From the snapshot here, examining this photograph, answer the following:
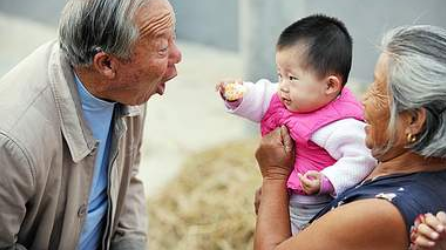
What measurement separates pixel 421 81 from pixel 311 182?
0.50 meters

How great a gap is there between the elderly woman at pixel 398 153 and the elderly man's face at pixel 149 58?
665 mm

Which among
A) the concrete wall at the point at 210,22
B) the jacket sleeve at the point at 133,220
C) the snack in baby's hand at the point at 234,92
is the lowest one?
the concrete wall at the point at 210,22

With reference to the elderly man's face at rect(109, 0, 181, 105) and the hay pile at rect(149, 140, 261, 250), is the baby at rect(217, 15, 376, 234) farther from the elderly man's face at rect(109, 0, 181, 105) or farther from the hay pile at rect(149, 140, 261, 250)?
the hay pile at rect(149, 140, 261, 250)

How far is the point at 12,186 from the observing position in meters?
2.83

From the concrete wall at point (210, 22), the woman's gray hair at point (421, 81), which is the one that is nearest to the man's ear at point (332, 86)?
the woman's gray hair at point (421, 81)

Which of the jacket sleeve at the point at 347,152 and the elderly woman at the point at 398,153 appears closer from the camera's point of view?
the elderly woman at the point at 398,153

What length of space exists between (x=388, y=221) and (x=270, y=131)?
0.63 metres

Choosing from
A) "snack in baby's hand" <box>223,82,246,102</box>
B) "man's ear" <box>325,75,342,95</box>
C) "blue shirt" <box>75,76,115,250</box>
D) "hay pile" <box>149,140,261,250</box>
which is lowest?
"hay pile" <box>149,140,261,250</box>

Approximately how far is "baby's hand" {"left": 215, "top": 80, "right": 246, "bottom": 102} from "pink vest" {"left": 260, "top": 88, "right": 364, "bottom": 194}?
0.11 meters

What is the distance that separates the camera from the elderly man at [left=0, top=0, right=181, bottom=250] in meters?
2.82

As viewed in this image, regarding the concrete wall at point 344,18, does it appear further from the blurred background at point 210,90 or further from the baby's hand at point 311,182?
the baby's hand at point 311,182

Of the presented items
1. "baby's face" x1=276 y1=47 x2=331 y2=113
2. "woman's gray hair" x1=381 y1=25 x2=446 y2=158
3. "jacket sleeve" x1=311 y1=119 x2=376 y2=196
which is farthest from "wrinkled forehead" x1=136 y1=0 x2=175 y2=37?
"woman's gray hair" x1=381 y1=25 x2=446 y2=158

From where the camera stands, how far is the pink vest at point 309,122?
2865 mm

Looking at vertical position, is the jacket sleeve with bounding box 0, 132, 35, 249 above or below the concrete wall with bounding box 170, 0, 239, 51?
above
